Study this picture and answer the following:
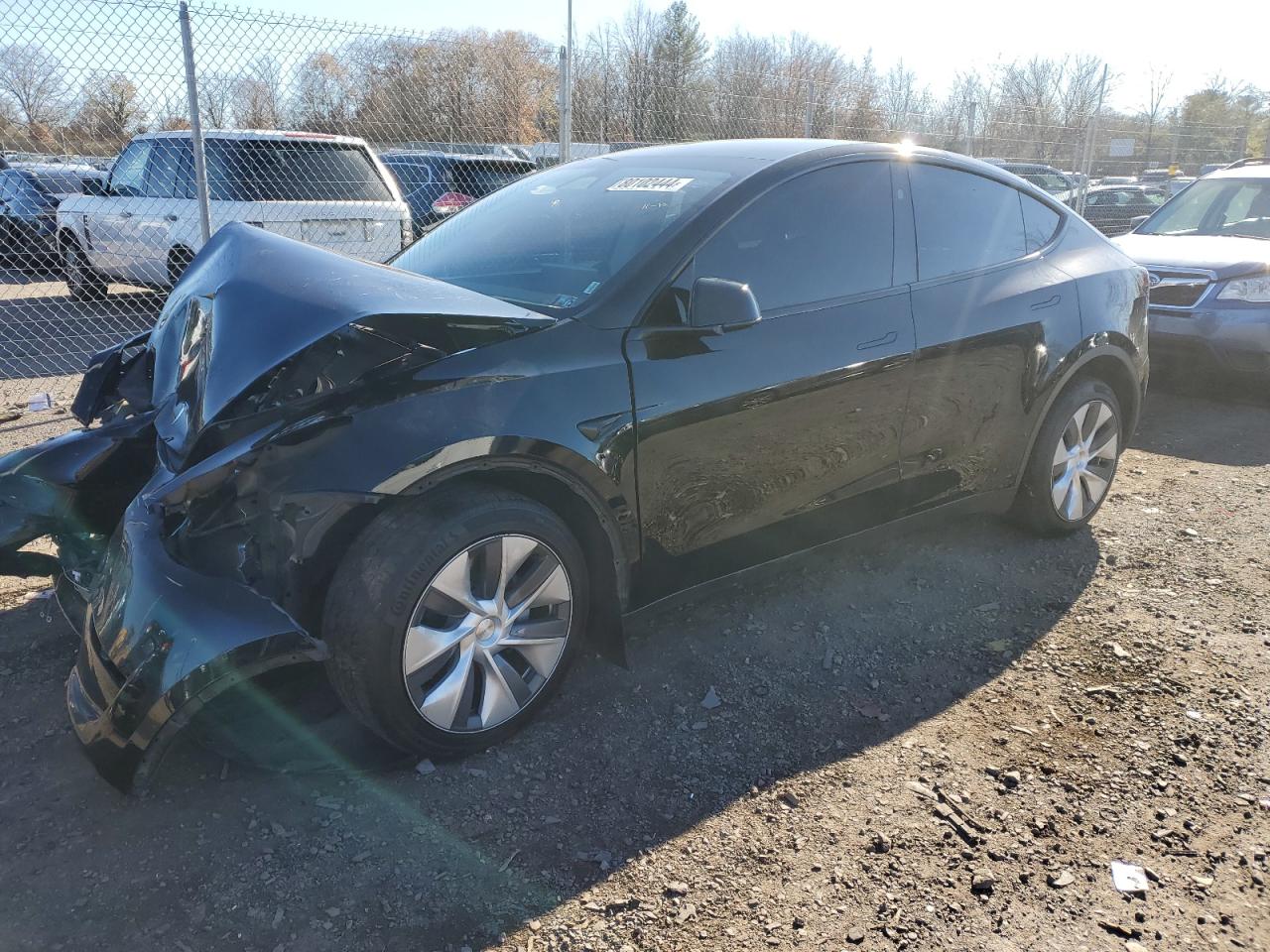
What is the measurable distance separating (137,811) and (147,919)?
43cm

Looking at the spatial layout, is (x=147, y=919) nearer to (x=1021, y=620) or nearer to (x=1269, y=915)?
(x=1269, y=915)

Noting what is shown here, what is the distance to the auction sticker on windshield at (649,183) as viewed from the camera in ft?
10.9

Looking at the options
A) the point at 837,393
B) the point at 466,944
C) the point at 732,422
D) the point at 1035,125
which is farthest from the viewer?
the point at 1035,125

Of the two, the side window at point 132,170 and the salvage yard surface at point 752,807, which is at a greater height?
the side window at point 132,170

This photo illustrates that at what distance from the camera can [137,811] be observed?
8.23 feet

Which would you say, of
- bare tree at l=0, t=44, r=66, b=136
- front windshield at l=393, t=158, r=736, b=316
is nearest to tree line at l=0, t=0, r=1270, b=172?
bare tree at l=0, t=44, r=66, b=136

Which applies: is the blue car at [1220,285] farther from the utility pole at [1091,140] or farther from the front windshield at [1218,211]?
the utility pole at [1091,140]

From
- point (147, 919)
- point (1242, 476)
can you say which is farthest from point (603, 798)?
point (1242, 476)

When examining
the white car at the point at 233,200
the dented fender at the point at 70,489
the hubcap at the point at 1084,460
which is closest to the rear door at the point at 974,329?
A: the hubcap at the point at 1084,460

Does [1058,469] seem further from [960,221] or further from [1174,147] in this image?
[1174,147]

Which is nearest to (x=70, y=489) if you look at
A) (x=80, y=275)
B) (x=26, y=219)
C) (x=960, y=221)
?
(x=960, y=221)

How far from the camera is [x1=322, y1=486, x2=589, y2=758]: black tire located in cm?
243

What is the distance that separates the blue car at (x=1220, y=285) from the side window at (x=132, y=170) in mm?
9032

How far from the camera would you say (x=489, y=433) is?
257 centimetres
